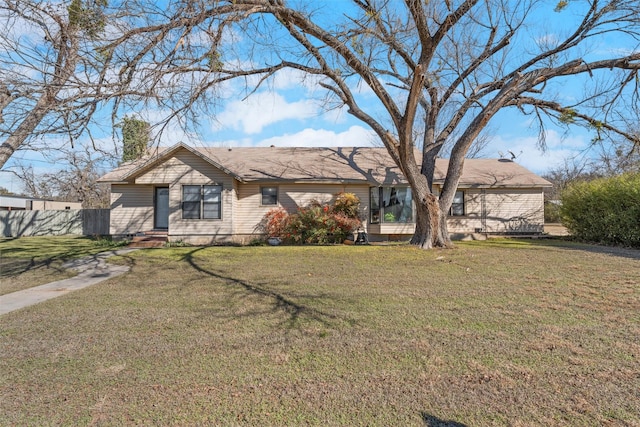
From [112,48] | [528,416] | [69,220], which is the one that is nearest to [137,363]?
[528,416]

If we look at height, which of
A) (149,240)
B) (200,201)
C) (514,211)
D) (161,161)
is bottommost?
(149,240)

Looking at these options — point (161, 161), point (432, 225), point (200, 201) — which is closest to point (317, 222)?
point (432, 225)

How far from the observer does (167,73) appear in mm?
6809

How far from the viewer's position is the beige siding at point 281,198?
53.9 ft

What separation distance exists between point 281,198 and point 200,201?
3.62 m

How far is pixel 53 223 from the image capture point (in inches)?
995

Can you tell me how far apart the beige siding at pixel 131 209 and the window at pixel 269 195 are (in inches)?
208

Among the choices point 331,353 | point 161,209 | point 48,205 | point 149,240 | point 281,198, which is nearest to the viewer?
point 331,353

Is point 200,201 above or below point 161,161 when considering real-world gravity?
below

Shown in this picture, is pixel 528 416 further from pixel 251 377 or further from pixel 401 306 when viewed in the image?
pixel 401 306

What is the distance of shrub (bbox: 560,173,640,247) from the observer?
1240 centimetres

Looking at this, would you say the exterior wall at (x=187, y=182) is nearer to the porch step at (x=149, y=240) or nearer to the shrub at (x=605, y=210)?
the porch step at (x=149, y=240)

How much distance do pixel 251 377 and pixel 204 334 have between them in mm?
1447

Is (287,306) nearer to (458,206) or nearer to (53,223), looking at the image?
(458,206)
